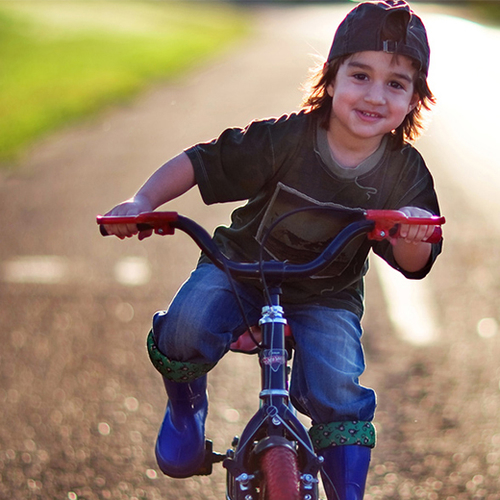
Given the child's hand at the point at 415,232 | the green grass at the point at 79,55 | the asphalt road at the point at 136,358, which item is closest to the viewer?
the child's hand at the point at 415,232

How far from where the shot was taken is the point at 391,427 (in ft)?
15.3

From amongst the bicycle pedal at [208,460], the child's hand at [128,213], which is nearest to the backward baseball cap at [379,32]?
the child's hand at [128,213]

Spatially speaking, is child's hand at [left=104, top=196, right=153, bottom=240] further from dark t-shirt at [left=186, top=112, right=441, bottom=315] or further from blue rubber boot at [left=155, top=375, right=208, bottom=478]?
blue rubber boot at [left=155, top=375, right=208, bottom=478]

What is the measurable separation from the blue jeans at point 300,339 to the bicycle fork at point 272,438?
0.31 metres

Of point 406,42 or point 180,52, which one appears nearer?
point 406,42

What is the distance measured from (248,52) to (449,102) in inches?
482

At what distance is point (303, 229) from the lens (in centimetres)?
317

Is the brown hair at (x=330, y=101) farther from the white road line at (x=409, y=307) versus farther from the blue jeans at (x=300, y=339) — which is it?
the white road line at (x=409, y=307)

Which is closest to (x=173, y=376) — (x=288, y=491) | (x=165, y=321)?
(x=165, y=321)

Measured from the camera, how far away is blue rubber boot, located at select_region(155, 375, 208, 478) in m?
3.40

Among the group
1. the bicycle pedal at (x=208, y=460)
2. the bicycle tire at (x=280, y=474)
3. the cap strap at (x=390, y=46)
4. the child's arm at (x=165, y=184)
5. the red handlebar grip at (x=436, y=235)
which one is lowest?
the bicycle tire at (x=280, y=474)

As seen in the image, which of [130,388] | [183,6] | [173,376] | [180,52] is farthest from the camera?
[183,6]

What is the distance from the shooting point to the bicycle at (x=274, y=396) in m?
2.51

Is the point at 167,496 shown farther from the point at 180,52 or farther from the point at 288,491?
the point at 180,52
